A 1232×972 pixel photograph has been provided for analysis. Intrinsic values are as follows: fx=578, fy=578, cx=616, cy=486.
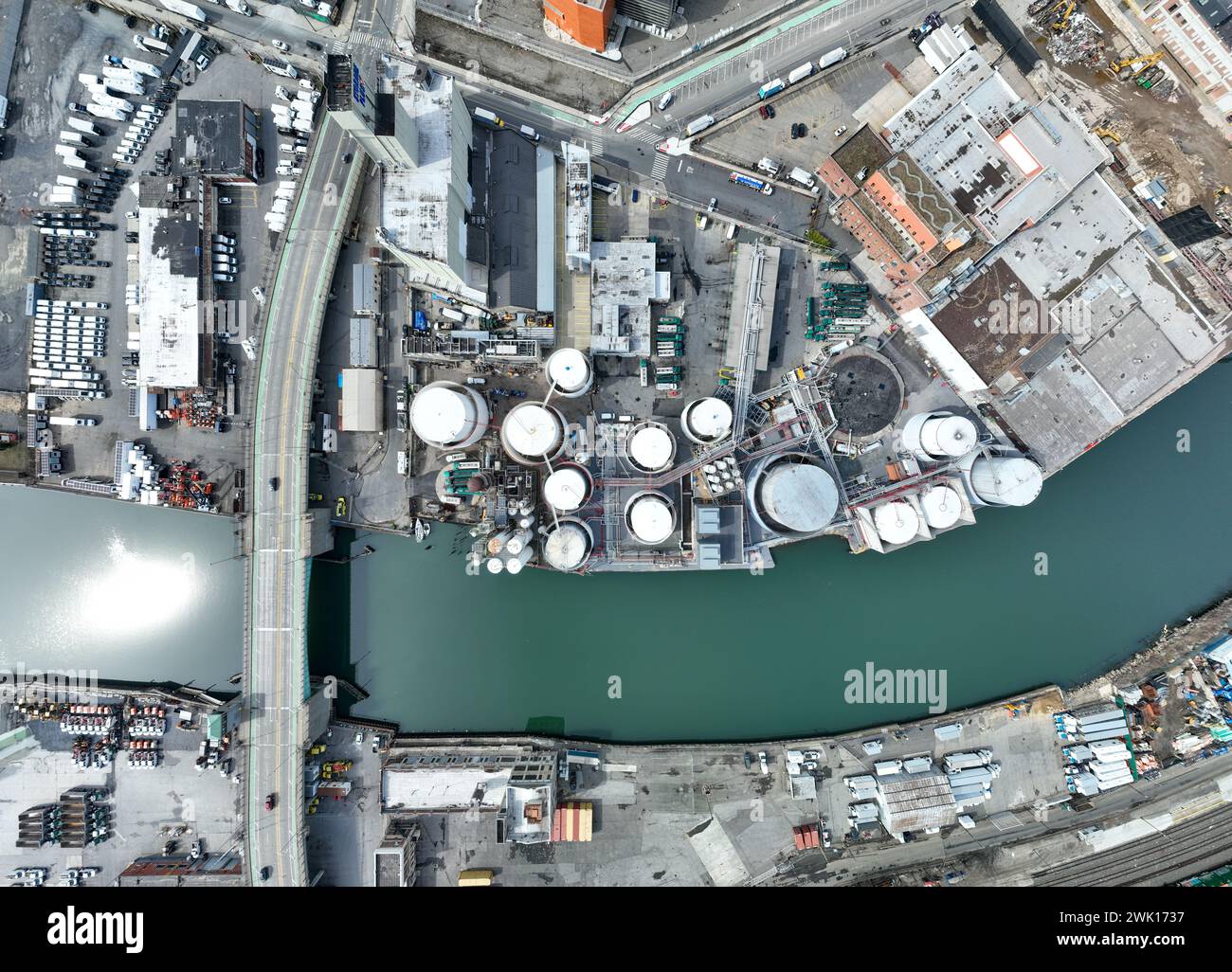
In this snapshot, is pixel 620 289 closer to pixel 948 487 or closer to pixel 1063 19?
pixel 948 487

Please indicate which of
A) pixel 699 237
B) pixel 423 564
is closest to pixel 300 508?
pixel 423 564

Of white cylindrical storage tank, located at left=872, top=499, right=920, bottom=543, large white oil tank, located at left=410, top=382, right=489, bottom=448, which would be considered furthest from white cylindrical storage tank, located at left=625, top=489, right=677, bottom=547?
white cylindrical storage tank, located at left=872, top=499, right=920, bottom=543

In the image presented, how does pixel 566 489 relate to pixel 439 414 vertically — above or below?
below

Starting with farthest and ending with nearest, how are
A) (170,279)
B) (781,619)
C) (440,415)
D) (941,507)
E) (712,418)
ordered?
(781,619), (941,507), (170,279), (712,418), (440,415)

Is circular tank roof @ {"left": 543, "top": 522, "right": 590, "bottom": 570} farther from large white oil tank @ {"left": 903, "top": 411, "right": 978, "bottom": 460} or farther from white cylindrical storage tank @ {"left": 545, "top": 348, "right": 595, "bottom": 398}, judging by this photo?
large white oil tank @ {"left": 903, "top": 411, "right": 978, "bottom": 460}

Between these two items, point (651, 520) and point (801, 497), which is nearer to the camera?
point (801, 497)

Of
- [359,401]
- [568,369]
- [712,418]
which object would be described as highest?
[568,369]

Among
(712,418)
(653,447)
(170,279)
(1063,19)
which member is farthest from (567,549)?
(1063,19)
